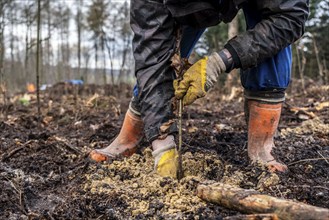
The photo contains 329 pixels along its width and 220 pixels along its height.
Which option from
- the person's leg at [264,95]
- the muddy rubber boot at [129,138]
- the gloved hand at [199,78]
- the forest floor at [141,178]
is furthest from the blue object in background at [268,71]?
the muddy rubber boot at [129,138]

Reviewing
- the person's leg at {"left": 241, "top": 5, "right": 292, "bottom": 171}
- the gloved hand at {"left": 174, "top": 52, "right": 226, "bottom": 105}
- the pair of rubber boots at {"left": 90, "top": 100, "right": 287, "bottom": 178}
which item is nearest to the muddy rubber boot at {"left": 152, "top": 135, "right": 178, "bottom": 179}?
the pair of rubber boots at {"left": 90, "top": 100, "right": 287, "bottom": 178}

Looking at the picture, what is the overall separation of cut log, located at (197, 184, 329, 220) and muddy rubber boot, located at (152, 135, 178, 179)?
33 cm

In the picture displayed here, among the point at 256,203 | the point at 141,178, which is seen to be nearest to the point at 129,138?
the point at 141,178

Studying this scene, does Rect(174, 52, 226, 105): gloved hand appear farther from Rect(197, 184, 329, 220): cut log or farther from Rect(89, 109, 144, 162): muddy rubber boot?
Rect(89, 109, 144, 162): muddy rubber boot

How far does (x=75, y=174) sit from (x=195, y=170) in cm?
68

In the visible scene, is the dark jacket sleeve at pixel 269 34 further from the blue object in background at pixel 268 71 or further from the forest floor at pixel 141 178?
the forest floor at pixel 141 178

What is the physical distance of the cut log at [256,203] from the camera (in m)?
1.34

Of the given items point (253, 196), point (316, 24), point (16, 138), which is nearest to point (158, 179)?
point (253, 196)

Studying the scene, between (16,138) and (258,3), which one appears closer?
(258,3)

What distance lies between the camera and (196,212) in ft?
5.37

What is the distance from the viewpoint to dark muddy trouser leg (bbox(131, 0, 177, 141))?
7.14 feet

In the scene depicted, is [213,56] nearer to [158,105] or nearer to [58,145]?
[158,105]

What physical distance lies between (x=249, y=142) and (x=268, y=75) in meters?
0.42

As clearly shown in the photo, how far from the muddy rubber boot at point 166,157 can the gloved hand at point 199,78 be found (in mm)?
236
